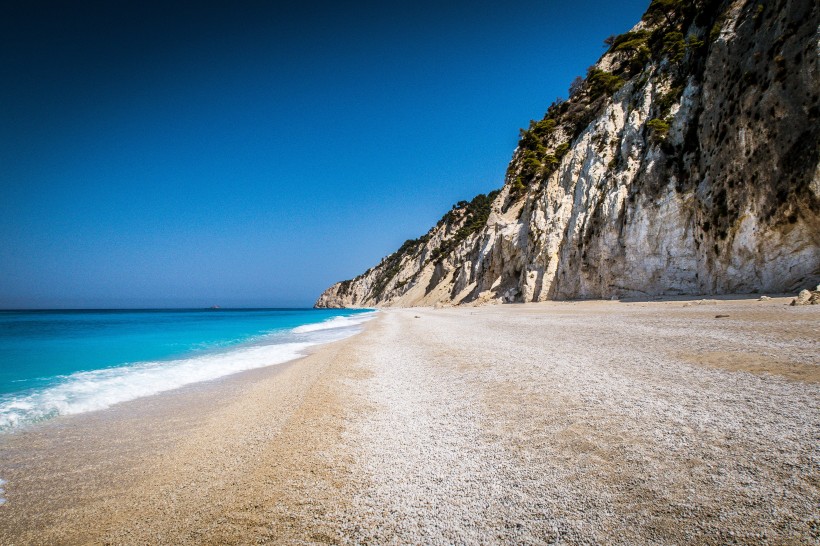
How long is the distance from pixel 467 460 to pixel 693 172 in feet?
70.5

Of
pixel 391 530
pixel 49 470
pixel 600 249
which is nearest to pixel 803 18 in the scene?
pixel 600 249

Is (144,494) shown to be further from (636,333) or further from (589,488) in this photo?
(636,333)

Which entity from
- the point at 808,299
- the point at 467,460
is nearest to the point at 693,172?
the point at 808,299

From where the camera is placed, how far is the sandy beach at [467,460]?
214 centimetres

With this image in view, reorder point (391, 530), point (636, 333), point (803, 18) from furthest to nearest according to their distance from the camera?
point (803, 18) → point (636, 333) → point (391, 530)

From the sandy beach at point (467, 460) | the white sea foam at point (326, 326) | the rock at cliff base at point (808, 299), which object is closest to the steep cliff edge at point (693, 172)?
the rock at cliff base at point (808, 299)

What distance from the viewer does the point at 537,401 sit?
4270 millimetres

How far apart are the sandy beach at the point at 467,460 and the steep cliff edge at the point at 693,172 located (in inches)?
396

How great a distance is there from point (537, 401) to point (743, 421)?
1883 mm

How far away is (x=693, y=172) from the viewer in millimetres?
17547

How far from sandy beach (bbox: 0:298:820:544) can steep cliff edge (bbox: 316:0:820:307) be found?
10.1 meters

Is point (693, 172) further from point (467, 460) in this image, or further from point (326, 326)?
point (326, 326)

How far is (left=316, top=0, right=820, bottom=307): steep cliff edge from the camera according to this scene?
12.3 metres

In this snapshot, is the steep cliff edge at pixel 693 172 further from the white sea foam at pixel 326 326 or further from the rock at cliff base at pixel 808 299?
the white sea foam at pixel 326 326
